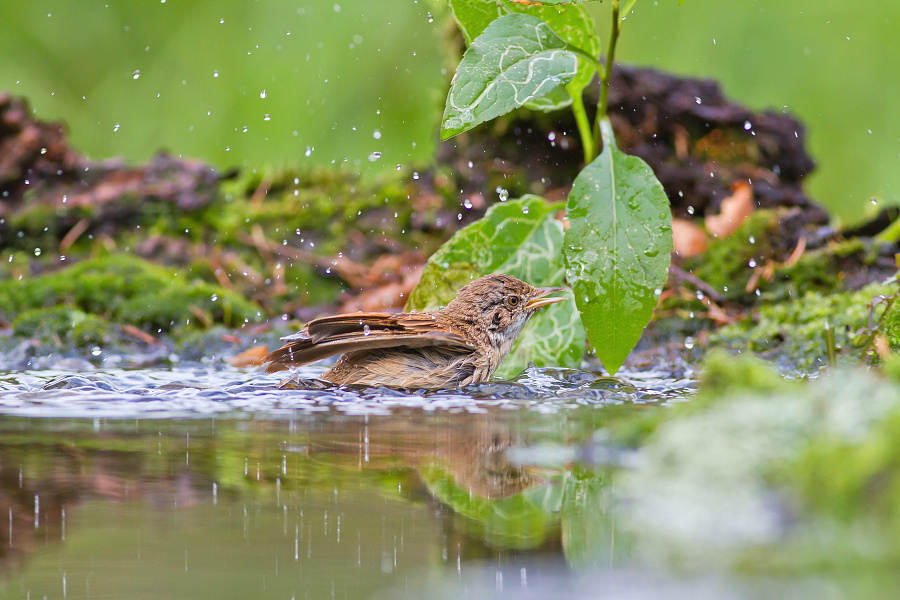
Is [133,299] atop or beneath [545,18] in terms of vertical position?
beneath

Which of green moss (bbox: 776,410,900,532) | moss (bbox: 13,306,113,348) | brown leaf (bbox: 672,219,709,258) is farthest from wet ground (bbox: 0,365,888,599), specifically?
brown leaf (bbox: 672,219,709,258)

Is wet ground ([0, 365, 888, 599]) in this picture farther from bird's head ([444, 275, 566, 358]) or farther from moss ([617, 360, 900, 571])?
bird's head ([444, 275, 566, 358])

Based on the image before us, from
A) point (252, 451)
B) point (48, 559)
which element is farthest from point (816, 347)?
point (48, 559)

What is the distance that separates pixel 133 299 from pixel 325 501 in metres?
3.84

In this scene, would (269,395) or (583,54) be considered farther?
(583,54)

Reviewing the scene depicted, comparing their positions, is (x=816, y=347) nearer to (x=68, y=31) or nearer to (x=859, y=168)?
(x=859, y=168)

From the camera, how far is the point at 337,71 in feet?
25.7

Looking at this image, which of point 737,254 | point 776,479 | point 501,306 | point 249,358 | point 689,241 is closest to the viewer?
point 776,479

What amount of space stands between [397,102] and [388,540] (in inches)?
251

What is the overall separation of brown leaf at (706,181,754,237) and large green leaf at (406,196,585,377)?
141 centimetres

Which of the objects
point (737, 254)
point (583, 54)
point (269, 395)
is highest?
point (583, 54)

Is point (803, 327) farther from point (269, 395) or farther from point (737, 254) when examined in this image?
point (269, 395)

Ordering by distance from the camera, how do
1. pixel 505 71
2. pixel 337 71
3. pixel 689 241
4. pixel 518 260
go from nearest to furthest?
pixel 505 71 < pixel 518 260 < pixel 689 241 < pixel 337 71

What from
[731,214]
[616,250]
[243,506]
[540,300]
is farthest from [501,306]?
[243,506]
